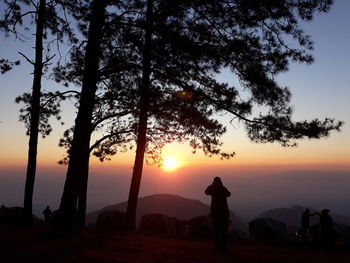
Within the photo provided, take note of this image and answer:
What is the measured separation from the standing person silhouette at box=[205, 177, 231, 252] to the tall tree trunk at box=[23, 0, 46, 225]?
22.6ft

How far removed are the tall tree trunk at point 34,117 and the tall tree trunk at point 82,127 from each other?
3.12 metres

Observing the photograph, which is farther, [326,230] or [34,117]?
[34,117]

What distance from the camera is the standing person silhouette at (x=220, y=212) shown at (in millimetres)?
10148

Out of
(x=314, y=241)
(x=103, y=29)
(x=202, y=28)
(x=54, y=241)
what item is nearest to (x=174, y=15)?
(x=202, y=28)

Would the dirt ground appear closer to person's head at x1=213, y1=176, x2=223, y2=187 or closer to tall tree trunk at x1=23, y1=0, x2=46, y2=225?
person's head at x1=213, y1=176, x2=223, y2=187

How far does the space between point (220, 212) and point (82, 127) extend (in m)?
4.36

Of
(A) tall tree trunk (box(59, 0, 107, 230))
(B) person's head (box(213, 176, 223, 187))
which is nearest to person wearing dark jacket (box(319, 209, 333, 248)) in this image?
(B) person's head (box(213, 176, 223, 187))

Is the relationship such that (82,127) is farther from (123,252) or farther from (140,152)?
(140,152)

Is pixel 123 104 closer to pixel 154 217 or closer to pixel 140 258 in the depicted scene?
pixel 154 217

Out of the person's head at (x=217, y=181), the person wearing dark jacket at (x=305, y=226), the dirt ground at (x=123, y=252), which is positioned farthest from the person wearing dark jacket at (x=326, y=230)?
the person's head at (x=217, y=181)

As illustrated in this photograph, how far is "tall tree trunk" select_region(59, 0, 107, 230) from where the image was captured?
11.4 metres

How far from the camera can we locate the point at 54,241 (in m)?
10.6

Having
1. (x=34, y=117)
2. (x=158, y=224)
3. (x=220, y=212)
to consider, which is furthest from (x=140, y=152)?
(x=158, y=224)

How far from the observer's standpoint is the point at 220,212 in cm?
1017
